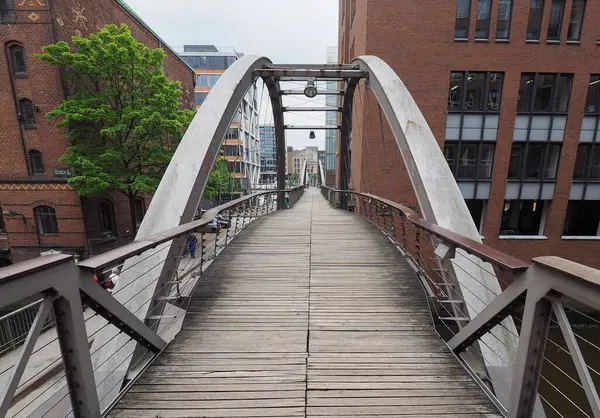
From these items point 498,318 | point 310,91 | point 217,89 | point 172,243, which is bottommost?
point 498,318

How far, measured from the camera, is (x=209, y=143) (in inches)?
203

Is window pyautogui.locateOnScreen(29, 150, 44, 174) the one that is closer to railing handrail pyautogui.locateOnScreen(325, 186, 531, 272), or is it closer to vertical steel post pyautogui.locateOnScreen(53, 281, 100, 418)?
vertical steel post pyautogui.locateOnScreen(53, 281, 100, 418)

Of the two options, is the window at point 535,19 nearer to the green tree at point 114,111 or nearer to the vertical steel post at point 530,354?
the green tree at point 114,111

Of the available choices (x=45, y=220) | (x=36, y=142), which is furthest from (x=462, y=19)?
(x=45, y=220)

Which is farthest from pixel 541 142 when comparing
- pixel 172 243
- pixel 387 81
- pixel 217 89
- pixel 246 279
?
pixel 172 243

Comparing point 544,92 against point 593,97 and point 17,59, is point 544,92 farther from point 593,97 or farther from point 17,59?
point 17,59

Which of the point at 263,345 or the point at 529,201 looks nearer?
the point at 263,345

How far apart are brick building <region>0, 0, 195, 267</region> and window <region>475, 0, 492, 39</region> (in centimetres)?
1988

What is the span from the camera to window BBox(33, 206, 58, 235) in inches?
596

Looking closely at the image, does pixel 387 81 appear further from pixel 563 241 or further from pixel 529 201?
pixel 563 241

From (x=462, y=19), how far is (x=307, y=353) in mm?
16371

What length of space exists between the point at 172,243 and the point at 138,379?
4.95 feet

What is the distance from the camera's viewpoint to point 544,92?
540 inches

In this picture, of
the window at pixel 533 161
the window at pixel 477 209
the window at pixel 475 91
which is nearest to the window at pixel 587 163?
the window at pixel 533 161
